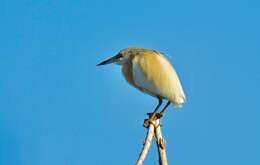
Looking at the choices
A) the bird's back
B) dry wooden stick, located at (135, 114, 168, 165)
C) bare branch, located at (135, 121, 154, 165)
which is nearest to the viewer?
bare branch, located at (135, 121, 154, 165)

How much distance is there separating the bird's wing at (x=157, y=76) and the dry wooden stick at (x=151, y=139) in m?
0.58

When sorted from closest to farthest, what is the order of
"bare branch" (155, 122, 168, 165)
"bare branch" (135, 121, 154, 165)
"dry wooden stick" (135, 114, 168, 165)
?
"bare branch" (135, 121, 154, 165) < "dry wooden stick" (135, 114, 168, 165) < "bare branch" (155, 122, 168, 165)

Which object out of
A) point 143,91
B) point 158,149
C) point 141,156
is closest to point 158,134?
point 158,149

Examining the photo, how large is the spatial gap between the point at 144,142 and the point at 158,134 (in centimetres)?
67

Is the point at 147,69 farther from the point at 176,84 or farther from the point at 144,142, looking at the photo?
the point at 144,142

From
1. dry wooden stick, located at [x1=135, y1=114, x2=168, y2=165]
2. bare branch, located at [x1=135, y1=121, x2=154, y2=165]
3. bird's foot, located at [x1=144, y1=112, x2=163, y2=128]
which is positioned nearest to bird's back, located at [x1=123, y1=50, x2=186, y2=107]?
bird's foot, located at [x1=144, y1=112, x2=163, y2=128]

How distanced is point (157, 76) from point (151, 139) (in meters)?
1.85

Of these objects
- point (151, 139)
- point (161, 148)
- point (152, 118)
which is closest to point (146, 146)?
point (151, 139)

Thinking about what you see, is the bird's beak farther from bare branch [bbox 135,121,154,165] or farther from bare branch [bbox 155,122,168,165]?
bare branch [bbox 155,122,168,165]

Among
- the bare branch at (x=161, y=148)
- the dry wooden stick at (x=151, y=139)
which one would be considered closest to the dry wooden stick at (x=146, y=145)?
the dry wooden stick at (x=151, y=139)

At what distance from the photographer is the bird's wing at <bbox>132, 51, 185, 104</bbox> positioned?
10203 mm

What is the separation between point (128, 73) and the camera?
35.9 ft

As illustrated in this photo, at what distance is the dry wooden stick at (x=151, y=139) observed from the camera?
8219mm

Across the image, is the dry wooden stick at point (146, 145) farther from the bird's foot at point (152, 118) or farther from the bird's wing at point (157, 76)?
the bird's wing at point (157, 76)
